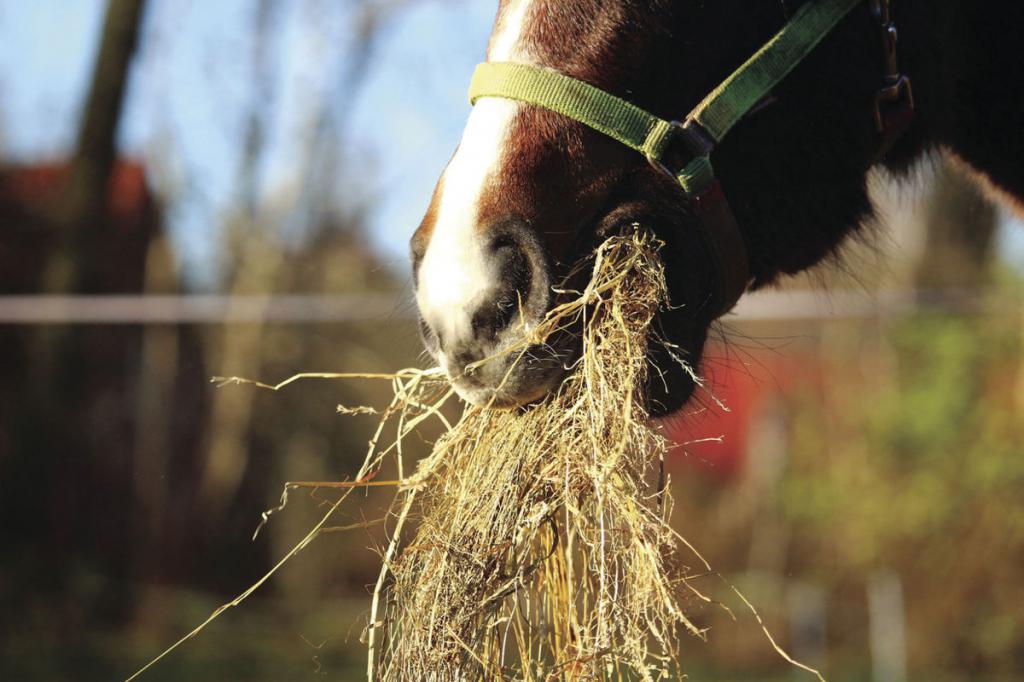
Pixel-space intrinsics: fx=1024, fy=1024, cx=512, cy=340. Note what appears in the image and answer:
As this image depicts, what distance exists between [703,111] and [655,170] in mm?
120

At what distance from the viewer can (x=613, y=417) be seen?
1.50 metres

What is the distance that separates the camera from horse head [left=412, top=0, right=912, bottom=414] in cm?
145

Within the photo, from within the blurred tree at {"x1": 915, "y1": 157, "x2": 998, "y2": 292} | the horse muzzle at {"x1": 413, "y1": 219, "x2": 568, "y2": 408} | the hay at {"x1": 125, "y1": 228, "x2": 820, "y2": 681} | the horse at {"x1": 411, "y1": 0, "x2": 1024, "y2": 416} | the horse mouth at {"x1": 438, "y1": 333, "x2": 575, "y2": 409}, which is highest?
the blurred tree at {"x1": 915, "y1": 157, "x2": 998, "y2": 292}

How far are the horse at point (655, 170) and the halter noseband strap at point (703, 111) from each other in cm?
1

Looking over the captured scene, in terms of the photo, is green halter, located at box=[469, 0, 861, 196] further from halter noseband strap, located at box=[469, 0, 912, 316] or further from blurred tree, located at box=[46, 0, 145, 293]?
blurred tree, located at box=[46, 0, 145, 293]

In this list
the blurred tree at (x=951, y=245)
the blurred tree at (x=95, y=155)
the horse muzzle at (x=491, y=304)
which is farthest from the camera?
the blurred tree at (x=951, y=245)

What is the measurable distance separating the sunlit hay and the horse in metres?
0.05

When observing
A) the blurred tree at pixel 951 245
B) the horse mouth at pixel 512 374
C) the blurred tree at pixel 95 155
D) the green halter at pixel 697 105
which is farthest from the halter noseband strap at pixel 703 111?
the blurred tree at pixel 951 245

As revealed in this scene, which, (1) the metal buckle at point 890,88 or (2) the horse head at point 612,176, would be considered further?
(1) the metal buckle at point 890,88

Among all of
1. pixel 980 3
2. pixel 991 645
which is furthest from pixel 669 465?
pixel 980 3

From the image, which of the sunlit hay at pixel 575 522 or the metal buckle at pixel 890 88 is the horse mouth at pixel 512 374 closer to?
the sunlit hay at pixel 575 522

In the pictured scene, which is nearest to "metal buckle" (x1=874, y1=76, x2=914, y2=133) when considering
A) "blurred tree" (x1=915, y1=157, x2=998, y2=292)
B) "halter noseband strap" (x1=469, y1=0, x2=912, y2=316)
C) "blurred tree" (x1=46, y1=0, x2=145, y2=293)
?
"halter noseband strap" (x1=469, y1=0, x2=912, y2=316)

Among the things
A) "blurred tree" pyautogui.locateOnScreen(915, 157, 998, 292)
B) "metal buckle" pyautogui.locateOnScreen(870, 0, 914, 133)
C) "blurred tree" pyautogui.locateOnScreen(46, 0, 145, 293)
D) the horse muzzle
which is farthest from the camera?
"blurred tree" pyautogui.locateOnScreen(915, 157, 998, 292)

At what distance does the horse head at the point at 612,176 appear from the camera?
145cm
